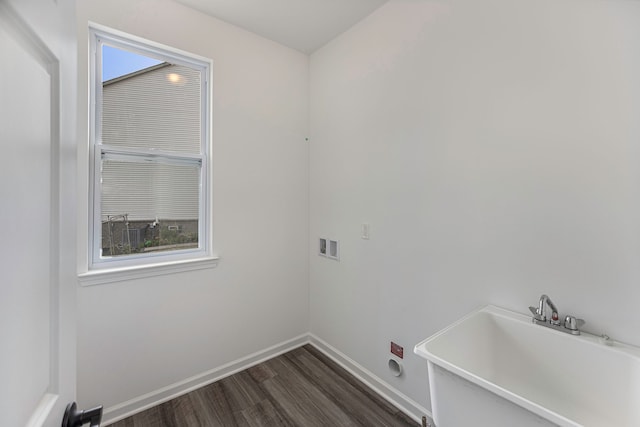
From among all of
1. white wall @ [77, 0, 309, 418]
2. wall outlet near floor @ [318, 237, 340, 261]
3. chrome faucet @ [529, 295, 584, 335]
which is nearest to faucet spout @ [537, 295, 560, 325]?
chrome faucet @ [529, 295, 584, 335]

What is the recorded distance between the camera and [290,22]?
2.14 metres

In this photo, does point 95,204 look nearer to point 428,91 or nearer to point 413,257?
point 413,257

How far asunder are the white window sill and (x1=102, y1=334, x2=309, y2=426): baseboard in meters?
0.82

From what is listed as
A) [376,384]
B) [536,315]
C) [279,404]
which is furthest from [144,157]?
[536,315]

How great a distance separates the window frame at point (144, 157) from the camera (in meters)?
1.70

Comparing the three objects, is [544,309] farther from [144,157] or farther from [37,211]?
[144,157]

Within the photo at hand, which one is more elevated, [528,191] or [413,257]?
[528,191]

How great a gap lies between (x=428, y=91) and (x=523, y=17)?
Answer: 53 cm

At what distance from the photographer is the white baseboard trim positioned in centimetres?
176

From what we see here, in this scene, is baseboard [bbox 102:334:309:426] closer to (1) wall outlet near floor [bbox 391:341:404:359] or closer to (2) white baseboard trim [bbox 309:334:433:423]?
(2) white baseboard trim [bbox 309:334:433:423]

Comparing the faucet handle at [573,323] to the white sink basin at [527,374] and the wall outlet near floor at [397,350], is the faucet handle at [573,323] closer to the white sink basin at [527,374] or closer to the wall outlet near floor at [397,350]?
the white sink basin at [527,374]

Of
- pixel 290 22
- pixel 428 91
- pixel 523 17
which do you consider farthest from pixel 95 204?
pixel 523 17

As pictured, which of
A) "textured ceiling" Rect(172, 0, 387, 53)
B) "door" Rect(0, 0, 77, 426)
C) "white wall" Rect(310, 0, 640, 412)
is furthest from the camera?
"textured ceiling" Rect(172, 0, 387, 53)

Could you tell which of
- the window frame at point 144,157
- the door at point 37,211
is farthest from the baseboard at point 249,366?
the door at point 37,211
